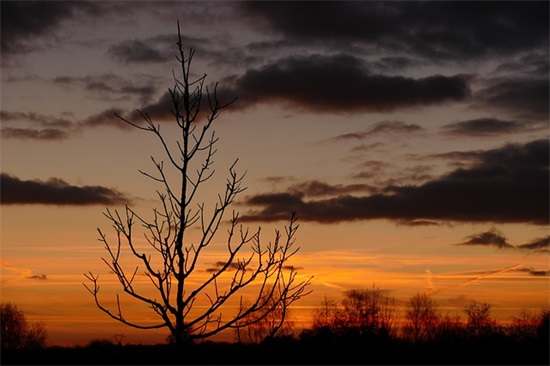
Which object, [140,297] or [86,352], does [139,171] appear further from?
[86,352]

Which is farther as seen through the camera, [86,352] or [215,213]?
[86,352]

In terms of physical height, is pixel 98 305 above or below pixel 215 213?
below

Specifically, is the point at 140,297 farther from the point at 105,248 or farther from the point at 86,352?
the point at 86,352

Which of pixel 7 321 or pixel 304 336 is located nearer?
pixel 304 336

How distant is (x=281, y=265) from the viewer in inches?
409

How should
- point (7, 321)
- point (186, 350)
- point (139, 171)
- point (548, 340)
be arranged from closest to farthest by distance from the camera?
point (186, 350)
point (139, 171)
point (548, 340)
point (7, 321)

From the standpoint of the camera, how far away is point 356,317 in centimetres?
5934

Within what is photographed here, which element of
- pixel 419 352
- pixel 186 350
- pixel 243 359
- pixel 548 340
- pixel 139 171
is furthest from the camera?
pixel 548 340

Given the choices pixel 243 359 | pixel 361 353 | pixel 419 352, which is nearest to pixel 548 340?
pixel 419 352

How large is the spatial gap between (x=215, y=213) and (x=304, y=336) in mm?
8107

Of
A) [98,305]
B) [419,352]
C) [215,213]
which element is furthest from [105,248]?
[419,352]

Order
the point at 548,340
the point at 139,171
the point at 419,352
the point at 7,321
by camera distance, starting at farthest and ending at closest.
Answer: the point at 7,321 → the point at 548,340 → the point at 419,352 → the point at 139,171

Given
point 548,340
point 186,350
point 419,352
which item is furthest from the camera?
point 548,340

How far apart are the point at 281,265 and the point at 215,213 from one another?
1191 mm
